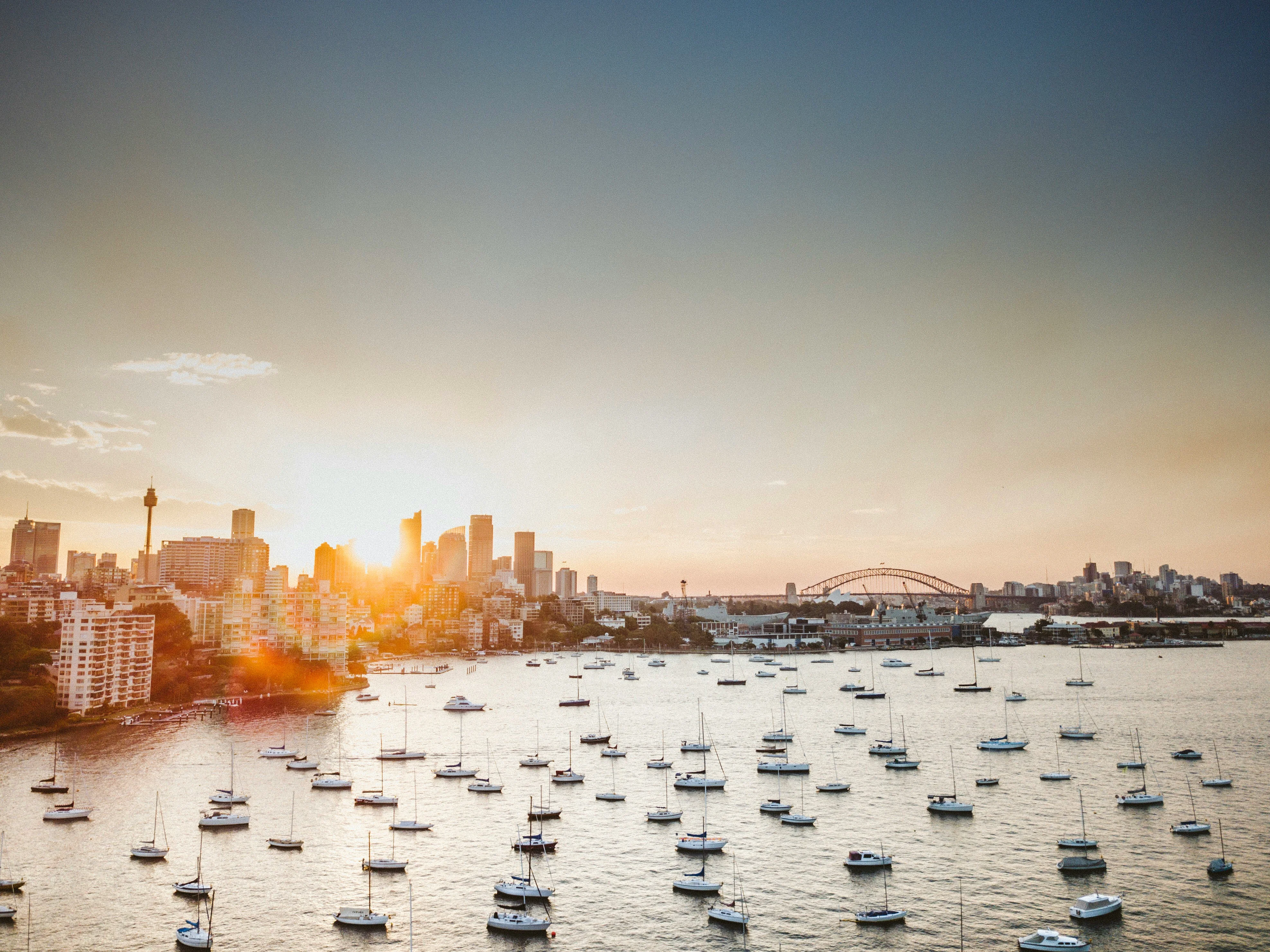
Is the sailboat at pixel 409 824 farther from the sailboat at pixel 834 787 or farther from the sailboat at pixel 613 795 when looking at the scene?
the sailboat at pixel 834 787

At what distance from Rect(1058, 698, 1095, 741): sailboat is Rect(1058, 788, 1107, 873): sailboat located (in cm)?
2365

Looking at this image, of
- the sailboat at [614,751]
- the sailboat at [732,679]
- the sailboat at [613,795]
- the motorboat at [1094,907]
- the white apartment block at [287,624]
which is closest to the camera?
the motorboat at [1094,907]

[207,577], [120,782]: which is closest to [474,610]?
[207,577]

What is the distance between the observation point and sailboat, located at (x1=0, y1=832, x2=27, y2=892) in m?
29.2

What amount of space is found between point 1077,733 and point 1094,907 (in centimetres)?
3348

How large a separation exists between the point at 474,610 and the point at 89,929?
158 metres

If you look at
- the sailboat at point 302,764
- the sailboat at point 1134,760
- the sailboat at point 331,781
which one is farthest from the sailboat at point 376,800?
the sailboat at point 1134,760

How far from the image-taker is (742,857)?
106 feet

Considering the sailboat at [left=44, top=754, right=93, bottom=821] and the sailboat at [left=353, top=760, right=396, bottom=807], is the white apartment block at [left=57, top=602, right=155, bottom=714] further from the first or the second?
the sailboat at [left=353, top=760, right=396, bottom=807]

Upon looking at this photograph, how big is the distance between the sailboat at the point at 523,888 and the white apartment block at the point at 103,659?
156 feet

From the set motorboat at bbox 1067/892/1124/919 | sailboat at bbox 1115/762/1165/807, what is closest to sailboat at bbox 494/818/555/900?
motorboat at bbox 1067/892/1124/919

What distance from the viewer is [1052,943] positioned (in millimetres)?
23781

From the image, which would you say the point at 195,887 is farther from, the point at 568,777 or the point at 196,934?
the point at 568,777

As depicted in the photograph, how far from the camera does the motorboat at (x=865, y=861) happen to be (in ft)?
101
